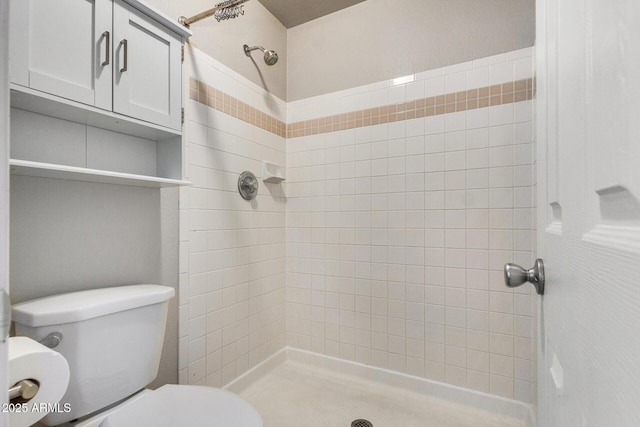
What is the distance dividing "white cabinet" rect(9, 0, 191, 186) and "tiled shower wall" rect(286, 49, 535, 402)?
108 cm

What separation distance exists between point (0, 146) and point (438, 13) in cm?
211

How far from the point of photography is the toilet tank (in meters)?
0.89

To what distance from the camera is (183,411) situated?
0.97 meters

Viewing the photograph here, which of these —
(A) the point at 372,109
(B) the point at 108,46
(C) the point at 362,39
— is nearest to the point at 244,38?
(C) the point at 362,39

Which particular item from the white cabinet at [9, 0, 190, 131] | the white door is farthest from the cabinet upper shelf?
the white door

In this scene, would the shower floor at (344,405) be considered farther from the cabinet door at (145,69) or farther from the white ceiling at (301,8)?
the white ceiling at (301,8)

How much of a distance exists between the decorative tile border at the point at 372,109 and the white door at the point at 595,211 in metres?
1.29

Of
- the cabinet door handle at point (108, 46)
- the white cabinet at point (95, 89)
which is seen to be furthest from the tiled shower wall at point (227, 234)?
the cabinet door handle at point (108, 46)

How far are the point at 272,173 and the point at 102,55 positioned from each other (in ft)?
3.76

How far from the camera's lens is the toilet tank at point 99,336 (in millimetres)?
888

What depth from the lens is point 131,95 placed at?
109 centimetres

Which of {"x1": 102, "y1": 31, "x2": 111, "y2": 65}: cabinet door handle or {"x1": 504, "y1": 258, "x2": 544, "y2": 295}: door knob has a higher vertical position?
{"x1": 102, "y1": 31, "x2": 111, "y2": 65}: cabinet door handle

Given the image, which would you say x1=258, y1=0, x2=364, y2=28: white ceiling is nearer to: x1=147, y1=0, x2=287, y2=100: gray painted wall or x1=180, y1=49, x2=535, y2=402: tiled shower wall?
x1=147, y1=0, x2=287, y2=100: gray painted wall

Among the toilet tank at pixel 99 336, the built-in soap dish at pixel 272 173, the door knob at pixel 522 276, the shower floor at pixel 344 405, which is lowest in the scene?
the shower floor at pixel 344 405
